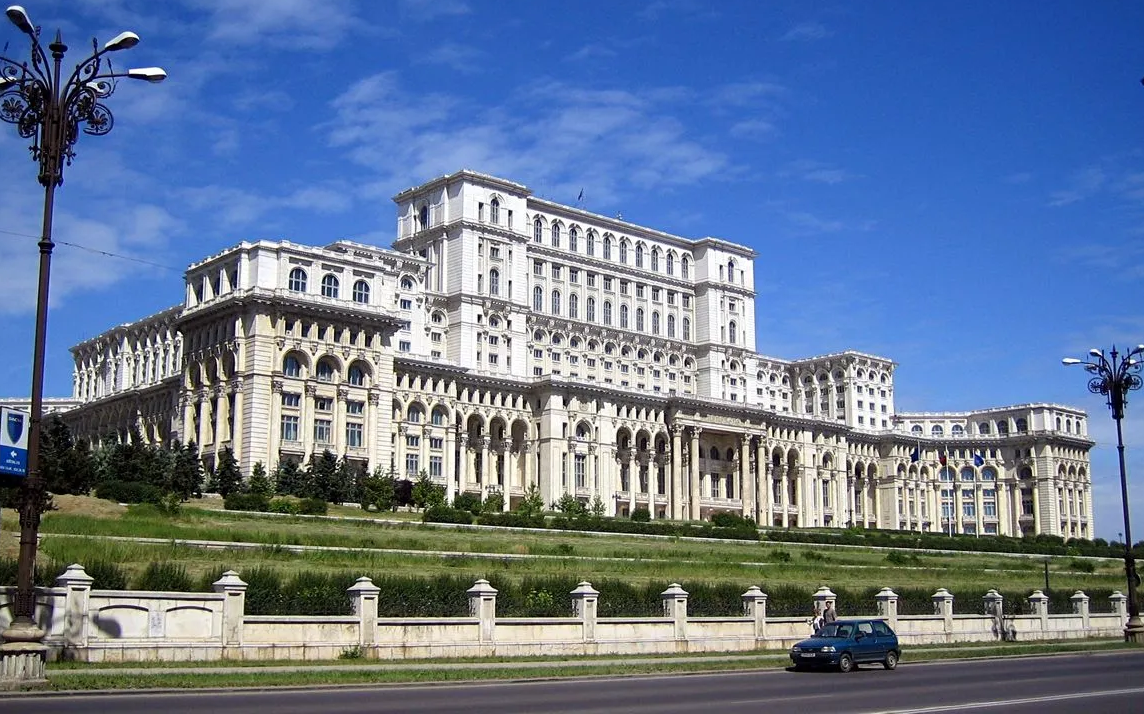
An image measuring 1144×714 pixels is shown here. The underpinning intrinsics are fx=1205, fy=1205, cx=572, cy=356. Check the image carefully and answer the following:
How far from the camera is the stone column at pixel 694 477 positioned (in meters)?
132

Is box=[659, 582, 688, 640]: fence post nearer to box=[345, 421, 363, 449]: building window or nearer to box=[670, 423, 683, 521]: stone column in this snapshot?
box=[345, 421, 363, 449]: building window

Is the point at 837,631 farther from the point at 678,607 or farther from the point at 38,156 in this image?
the point at 38,156

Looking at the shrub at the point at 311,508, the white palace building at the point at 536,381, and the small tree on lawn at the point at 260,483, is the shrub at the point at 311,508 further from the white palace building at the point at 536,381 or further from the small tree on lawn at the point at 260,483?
the white palace building at the point at 536,381

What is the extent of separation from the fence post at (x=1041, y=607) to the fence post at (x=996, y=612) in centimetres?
268

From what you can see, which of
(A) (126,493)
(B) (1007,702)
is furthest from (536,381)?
(B) (1007,702)

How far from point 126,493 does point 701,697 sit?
46.9 meters

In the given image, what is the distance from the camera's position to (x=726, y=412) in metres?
137

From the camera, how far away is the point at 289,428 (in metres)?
94.0

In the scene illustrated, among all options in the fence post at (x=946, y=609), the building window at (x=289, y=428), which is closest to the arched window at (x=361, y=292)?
the building window at (x=289, y=428)

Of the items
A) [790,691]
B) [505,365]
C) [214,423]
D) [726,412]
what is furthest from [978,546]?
[790,691]

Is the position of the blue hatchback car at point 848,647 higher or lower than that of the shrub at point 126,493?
lower

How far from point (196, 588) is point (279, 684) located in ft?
32.8

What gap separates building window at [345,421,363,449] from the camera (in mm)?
97438

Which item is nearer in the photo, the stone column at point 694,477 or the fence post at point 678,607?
the fence post at point 678,607
